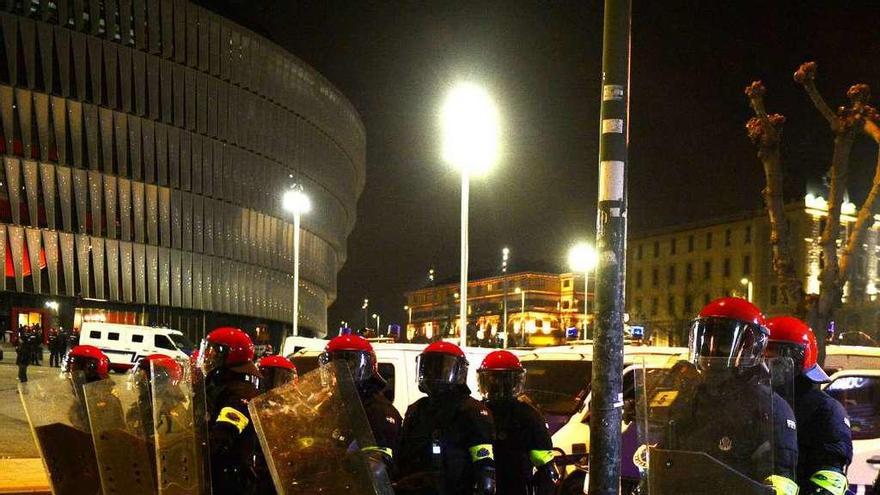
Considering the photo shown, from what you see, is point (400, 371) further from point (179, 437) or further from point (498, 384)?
point (179, 437)

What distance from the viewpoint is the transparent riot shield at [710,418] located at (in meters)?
3.04

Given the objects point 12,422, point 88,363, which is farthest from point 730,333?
point 12,422

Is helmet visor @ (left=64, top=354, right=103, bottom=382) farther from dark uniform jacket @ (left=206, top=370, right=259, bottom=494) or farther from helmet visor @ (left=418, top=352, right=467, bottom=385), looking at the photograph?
helmet visor @ (left=418, top=352, right=467, bottom=385)

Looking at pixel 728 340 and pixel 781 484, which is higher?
pixel 728 340

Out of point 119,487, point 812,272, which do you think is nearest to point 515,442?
point 119,487

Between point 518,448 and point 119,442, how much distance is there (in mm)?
3122

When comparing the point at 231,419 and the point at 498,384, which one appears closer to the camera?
the point at 231,419

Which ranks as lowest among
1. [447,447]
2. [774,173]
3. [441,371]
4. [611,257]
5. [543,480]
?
[543,480]

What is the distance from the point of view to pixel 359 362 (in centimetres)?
682

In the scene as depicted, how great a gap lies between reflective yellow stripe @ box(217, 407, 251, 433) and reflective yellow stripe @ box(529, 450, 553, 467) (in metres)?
2.15

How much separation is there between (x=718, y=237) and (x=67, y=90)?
6032 centimetres

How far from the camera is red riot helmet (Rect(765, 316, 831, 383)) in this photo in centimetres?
447

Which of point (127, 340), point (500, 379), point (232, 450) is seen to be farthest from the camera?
point (127, 340)

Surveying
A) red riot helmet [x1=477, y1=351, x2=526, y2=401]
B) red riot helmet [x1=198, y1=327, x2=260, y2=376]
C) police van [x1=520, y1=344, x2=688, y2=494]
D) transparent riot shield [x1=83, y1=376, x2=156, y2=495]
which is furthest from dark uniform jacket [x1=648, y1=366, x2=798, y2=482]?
police van [x1=520, y1=344, x2=688, y2=494]
